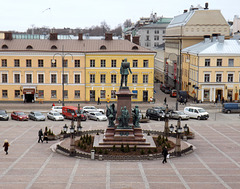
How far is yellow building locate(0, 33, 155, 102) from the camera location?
68375 millimetres

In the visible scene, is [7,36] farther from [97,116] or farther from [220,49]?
[220,49]

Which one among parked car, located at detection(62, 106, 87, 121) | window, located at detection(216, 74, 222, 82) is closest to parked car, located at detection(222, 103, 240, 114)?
window, located at detection(216, 74, 222, 82)

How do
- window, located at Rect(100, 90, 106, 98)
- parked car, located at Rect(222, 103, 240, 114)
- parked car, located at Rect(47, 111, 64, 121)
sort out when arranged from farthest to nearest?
window, located at Rect(100, 90, 106, 98), parked car, located at Rect(222, 103, 240, 114), parked car, located at Rect(47, 111, 64, 121)

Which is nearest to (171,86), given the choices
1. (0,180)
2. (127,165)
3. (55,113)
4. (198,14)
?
(198,14)

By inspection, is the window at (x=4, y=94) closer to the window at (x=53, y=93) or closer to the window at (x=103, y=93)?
the window at (x=53, y=93)

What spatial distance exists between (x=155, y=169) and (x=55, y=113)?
2754 cm

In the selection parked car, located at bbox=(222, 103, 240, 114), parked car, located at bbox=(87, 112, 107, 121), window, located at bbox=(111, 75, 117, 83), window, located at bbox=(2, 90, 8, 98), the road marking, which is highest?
window, located at bbox=(111, 75, 117, 83)

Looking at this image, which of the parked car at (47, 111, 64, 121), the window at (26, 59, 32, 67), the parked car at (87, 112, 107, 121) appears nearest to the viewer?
the parked car at (47, 111, 64, 121)

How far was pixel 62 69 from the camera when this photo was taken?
6888 centimetres

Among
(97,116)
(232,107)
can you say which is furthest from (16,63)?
(232,107)

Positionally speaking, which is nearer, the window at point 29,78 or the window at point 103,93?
the window at point 29,78

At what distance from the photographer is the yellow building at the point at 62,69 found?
224ft

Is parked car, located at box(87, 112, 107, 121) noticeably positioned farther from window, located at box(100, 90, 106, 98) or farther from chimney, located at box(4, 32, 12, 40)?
chimney, located at box(4, 32, 12, 40)

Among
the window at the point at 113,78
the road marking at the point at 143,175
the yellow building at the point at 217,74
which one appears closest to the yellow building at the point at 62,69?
the window at the point at 113,78
